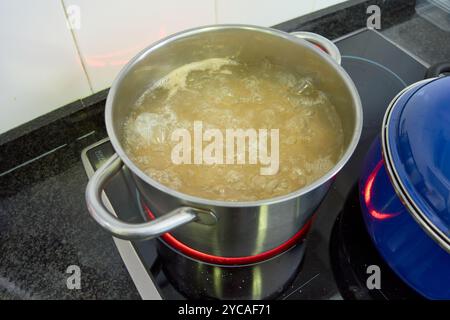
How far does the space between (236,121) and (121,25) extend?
30 cm

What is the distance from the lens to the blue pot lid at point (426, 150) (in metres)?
0.56

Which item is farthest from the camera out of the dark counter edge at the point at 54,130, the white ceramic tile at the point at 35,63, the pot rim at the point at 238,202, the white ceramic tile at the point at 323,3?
the white ceramic tile at the point at 323,3

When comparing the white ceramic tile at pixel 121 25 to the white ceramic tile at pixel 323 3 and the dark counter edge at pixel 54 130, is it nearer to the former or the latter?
the dark counter edge at pixel 54 130

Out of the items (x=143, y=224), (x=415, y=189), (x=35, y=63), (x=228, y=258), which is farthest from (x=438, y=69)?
(x=35, y=63)

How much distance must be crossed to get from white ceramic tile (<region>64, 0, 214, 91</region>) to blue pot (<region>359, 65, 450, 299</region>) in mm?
458

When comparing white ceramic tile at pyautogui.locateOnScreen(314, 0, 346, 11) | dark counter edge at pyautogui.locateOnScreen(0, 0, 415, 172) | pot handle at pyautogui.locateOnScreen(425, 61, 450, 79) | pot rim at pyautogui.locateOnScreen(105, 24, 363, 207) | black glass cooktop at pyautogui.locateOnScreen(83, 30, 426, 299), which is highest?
pot rim at pyautogui.locateOnScreen(105, 24, 363, 207)

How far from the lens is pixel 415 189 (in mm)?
586

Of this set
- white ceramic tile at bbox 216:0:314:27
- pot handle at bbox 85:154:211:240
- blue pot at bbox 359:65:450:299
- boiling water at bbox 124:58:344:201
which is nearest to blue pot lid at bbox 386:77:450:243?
blue pot at bbox 359:65:450:299

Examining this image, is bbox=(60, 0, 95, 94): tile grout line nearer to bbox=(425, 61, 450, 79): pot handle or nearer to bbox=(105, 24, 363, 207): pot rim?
bbox=(105, 24, 363, 207): pot rim

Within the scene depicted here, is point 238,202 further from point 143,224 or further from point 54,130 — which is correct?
point 54,130

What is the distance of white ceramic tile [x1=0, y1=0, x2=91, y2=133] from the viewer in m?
0.69

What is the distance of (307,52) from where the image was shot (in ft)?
2.44

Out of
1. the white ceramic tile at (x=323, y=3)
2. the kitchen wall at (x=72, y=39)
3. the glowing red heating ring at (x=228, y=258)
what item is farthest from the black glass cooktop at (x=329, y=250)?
the white ceramic tile at (x=323, y=3)
